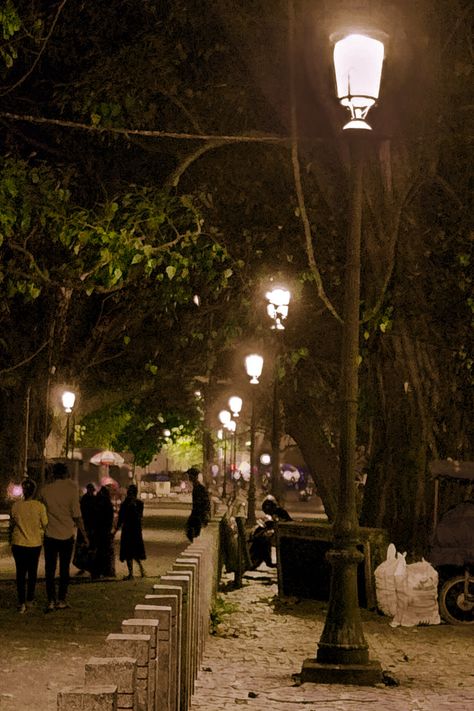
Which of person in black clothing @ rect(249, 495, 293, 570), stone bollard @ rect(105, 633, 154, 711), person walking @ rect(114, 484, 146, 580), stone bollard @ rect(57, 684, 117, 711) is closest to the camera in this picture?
stone bollard @ rect(57, 684, 117, 711)

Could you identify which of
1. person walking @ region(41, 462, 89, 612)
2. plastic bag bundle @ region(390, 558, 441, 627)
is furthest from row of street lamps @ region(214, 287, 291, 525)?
plastic bag bundle @ region(390, 558, 441, 627)

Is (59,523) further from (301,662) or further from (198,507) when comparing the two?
(198,507)

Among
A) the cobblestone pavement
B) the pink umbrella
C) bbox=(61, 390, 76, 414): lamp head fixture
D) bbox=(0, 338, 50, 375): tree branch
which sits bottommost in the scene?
the cobblestone pavement

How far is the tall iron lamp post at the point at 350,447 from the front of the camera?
11.6 meters

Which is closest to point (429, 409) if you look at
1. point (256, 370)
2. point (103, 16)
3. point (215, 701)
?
point (103, 16)

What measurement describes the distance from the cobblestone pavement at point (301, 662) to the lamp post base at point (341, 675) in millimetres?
116

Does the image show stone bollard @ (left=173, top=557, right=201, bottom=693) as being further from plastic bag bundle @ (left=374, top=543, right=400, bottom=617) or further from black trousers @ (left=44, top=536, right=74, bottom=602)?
black trousers @ (left=44, top=536, right=74, bottom=602)

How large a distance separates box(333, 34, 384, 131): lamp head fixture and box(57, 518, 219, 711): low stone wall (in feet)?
13.7

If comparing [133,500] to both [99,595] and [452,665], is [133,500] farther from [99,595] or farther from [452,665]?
[452,665]

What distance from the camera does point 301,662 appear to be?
42.6ft

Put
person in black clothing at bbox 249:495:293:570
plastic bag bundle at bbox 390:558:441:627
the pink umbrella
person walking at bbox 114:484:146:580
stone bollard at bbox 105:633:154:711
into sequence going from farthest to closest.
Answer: the pink umbrella
person in black clothing at bbox 249:495:293:570
person walking at bbox 114:484:146:580
plastic bag bundle at bbox 390:558:441:627
stone bollard at bbox 105:633:154:711

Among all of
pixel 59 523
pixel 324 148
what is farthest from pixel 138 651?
pixel 324 148

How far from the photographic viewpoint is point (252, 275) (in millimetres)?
21828

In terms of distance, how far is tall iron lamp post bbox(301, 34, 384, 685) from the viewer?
11609mm
